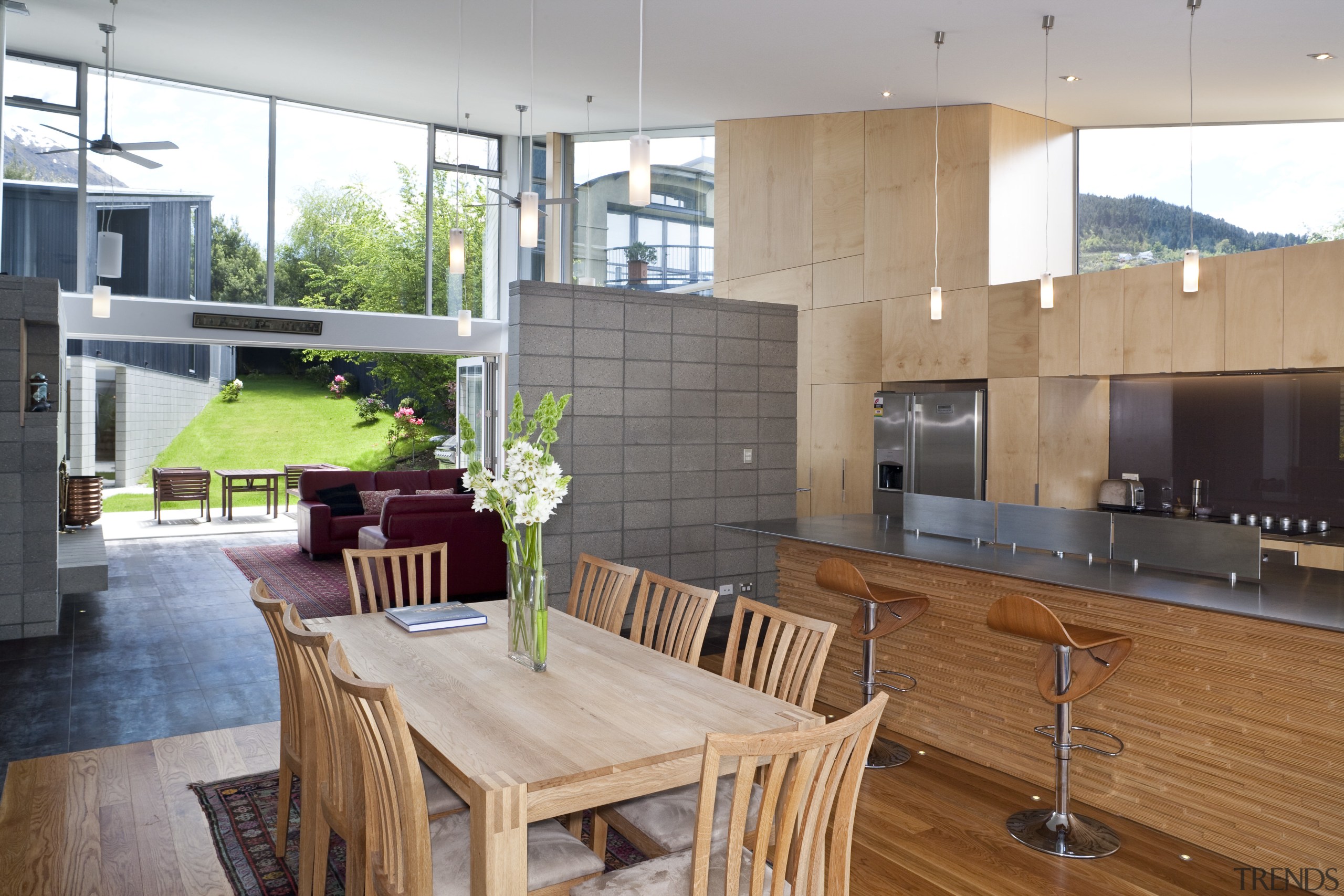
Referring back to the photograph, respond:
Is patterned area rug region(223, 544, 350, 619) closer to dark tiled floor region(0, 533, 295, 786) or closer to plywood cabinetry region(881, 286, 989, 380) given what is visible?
dark tiled floor region(0, 533, 295, 786)

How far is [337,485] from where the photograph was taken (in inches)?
354

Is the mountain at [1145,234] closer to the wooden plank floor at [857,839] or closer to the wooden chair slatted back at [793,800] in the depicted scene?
the wooden plank floor at [857,839]

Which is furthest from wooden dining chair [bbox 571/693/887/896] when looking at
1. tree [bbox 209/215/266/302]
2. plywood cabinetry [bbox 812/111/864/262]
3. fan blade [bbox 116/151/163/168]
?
tree [bbox 209/215/266/302]

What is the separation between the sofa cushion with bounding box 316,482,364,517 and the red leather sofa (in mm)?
57

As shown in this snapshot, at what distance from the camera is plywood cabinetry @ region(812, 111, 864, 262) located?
21.8 ft

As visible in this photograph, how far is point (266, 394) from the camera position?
607 inches

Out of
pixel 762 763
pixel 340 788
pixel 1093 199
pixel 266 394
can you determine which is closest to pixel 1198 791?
pixel 762 763

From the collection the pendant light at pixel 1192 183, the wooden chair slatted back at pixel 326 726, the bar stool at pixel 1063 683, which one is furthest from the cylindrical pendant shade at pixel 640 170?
the pendant light at pixel 1192 183

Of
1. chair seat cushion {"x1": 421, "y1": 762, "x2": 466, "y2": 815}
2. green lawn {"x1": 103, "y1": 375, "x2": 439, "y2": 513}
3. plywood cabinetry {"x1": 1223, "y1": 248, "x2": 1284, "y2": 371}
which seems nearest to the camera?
chair seat cushion {"x1": 421, "y1": 762, "x2": 466, "y2": 815}

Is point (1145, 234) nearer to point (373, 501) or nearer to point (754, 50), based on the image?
A: point (754, 50)

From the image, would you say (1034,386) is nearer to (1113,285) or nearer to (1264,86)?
(1113,285)

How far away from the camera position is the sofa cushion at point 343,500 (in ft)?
27.9

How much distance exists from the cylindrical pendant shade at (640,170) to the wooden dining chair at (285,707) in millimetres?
1656

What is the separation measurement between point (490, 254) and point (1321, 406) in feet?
30.5
